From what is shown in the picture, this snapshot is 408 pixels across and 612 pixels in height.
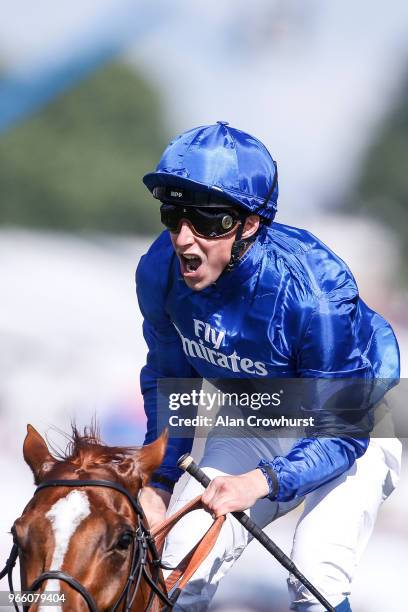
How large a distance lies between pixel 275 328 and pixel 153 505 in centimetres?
62

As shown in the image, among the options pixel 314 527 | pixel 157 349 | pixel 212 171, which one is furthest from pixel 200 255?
pixel 314 527

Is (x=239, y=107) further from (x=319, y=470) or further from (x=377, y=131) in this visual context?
(x=319, y=470)

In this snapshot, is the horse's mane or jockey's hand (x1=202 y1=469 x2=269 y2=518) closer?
the horse's mane

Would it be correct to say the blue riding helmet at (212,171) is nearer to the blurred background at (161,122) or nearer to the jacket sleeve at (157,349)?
the jacket sleeve at (157,349)

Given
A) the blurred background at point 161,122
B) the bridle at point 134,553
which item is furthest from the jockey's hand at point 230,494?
the blurred background at point 161,122

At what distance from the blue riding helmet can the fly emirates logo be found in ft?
1.37

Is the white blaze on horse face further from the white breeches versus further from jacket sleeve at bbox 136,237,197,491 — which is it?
jacket sleeve at bbox 136,237,197,491

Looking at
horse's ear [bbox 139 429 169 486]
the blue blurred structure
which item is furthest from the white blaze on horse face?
the blue blurred structure

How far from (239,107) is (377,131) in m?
1.11

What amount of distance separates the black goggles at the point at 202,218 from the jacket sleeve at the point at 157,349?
0.35 m

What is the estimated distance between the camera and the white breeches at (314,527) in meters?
3.15

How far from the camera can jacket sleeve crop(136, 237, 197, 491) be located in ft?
11.5

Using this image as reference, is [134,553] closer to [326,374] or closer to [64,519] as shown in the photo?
[64,519]

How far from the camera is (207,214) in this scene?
10.2 feet
